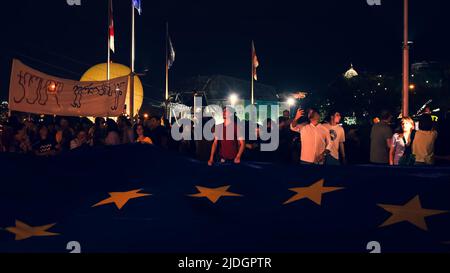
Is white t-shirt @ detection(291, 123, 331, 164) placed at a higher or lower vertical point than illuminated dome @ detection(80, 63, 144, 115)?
lower

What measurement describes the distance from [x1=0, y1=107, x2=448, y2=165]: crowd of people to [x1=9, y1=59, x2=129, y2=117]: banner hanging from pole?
5.34 ft

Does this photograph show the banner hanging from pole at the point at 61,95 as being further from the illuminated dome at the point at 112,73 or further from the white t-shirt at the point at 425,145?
the illuminated dome at the point at 112,73

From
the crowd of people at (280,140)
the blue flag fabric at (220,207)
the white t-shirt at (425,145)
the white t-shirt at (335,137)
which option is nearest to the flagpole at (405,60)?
the crowd of people at (280,140)

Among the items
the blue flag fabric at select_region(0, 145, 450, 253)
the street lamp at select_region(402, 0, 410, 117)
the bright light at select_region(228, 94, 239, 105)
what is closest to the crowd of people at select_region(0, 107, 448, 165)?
the blue flag fabric at select_region(0, 145, 450, 253)

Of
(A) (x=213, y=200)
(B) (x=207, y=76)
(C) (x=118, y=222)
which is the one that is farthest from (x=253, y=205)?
(B) (x=207, y=76)

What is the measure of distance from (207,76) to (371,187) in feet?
376

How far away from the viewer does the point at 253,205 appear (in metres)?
6.94

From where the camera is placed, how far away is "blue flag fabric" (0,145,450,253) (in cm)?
653

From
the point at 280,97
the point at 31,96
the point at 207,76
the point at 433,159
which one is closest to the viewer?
the point at 433,159

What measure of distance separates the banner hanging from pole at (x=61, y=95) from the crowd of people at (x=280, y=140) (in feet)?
5.34

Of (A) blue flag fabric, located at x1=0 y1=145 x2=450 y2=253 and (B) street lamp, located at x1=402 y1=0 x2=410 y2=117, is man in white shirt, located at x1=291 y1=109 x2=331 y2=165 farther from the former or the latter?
(B) street lamp, located at x1=402 y1=0 x2=410 y2=117

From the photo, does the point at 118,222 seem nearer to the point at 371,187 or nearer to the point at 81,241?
the point at 81,241

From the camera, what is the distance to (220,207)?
22.7ft

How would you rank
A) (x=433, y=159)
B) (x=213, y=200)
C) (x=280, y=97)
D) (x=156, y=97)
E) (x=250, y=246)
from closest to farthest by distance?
(x=250, y=246)
(x=213, y=200)
(x=433, y=159)
(x=156, y=97)
(x=280, y=97)
